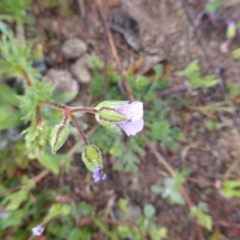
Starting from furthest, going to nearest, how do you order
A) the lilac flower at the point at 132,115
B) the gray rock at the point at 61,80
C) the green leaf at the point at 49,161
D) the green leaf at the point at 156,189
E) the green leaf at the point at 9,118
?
the green leaf at the point at 156,189 → the gray rock at the point at 61,80 → the green leaf at the point at 49,161 → the green leaf at the point at 9,118 → the lilac flower at the point at 132,115

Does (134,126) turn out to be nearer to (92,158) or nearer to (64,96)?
(92,158)

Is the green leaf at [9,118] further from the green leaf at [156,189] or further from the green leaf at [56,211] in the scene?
the green leaf at [156,189]

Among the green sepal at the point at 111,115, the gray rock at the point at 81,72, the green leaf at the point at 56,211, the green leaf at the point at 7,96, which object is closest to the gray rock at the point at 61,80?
the gray rock at the point at 81,72

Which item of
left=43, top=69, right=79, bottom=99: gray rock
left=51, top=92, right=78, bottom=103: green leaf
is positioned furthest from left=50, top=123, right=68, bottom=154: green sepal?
left=43, top=69, right=79, bottom=99: gray rock

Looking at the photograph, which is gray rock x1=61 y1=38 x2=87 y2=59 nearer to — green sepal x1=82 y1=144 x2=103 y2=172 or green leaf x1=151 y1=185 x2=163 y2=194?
green leaf x1=151 y1=185 x2=163 y2=194

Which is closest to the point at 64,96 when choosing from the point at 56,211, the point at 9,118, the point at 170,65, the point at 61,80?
the point at 61,80

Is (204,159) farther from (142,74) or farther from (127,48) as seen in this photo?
(127,48)

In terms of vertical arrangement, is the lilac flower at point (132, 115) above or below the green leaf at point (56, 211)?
above
